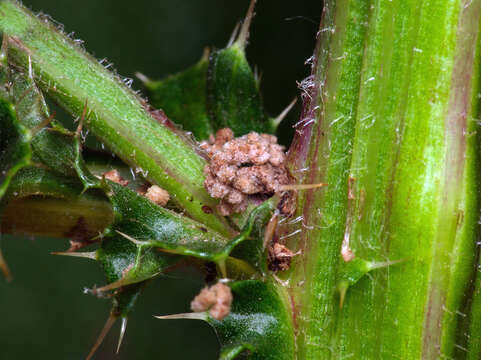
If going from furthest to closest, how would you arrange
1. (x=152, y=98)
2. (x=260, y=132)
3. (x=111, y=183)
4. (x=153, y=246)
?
(x=152, y=98), (x=260, y=132), (x=111, y=183), (x=153, y=246)

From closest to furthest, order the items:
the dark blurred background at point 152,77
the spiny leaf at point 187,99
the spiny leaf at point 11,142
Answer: the spiny leaf at point 11,142, the spiny leaf at point 187,99, the dark blurred background at point 152,77

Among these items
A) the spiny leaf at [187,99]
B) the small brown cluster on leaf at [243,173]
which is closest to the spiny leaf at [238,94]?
the spiny leaf at [187,99]

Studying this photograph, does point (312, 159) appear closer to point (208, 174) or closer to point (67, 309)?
point (208, 174)

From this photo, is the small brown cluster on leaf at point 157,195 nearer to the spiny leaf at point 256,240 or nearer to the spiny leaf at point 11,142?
the spiny leaf at point 256,240

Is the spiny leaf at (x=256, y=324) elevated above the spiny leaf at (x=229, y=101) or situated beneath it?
situated beneath

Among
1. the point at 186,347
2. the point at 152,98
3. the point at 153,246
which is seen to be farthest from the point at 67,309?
the point at 153,246

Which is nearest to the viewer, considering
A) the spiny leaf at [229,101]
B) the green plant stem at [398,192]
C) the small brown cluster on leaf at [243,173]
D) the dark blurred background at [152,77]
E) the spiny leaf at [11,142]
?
the spiny leaf at [11,142]

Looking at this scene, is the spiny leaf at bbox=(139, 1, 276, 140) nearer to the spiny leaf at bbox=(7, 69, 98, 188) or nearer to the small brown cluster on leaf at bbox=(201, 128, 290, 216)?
the small brown cluster on leaf at bbox=(201, 128, 290, 216)
